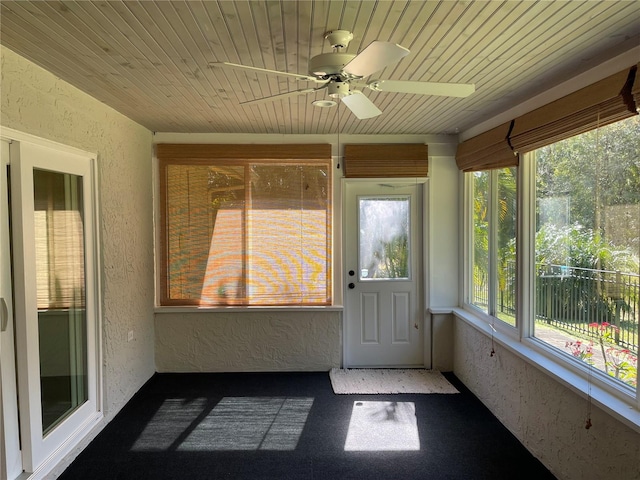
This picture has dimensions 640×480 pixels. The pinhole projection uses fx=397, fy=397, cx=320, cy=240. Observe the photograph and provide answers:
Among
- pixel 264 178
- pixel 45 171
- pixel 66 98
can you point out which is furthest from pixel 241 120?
pixel 45 171

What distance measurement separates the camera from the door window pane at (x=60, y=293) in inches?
92.2

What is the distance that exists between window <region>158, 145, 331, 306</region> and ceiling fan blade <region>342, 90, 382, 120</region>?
177cm

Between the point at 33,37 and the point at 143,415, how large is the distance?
8.65 feet

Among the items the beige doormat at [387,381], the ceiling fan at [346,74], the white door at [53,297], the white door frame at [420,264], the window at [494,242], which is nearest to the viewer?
the ceiling fan at [346,74]

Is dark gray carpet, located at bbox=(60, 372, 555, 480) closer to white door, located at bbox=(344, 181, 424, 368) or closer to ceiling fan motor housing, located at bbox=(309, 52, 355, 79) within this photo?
white door, located at bbox=(344, 181, 424, 368)

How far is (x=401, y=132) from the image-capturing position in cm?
392

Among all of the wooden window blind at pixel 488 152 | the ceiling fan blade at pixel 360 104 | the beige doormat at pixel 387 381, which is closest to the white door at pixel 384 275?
the beige doormat at pixel 387 381

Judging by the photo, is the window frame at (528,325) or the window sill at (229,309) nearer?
the window frame at (528,325)

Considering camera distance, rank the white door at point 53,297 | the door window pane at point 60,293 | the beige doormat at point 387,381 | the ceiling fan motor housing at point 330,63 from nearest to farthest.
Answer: the ceiling fan motor housing at point 330,63 → the white door at point 53,297 → the door window pane at point 60,293 → the beige doormat at point 387,381

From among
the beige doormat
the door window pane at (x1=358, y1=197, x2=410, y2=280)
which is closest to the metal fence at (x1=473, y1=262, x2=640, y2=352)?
the beige doormat

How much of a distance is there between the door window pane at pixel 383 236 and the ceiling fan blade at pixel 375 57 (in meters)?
2.46

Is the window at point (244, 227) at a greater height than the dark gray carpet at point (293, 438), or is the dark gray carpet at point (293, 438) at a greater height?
the window at point (244, 227)

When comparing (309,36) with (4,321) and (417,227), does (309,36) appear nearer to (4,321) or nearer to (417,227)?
(4,321)

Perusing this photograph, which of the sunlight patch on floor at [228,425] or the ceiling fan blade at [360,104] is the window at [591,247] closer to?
the ceiling fan blade at [360,104]
